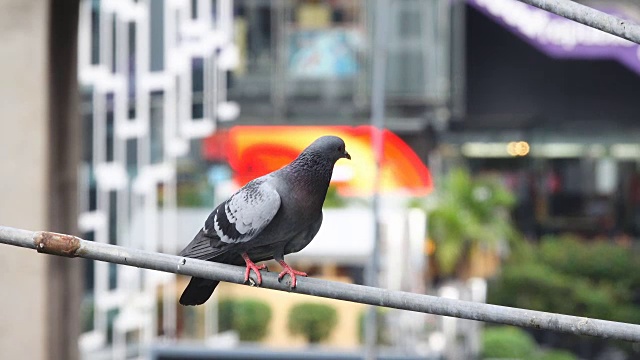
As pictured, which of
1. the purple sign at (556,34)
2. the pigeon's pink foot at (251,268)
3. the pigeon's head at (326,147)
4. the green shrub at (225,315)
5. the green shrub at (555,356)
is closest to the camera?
the pigeon's pink foot at (251,268)

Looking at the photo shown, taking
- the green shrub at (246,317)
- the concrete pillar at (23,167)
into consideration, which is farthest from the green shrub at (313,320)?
the concrete pillar at (23,167)

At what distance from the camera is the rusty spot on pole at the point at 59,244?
185 inches

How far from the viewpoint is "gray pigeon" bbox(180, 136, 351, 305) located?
5375 mm

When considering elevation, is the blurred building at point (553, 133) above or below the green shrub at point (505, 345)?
above

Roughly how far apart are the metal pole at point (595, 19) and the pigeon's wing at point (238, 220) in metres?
1.35

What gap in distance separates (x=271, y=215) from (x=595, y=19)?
1474 mm

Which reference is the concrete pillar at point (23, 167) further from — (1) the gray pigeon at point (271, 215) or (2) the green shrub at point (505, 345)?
(2) the green shrub at point (505, 345)

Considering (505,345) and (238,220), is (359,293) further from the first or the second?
(505,345)

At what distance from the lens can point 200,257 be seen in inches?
221

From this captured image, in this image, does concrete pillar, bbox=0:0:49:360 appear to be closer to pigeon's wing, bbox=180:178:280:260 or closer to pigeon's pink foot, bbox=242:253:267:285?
pigeon's wing, bbox=180:178:280:260

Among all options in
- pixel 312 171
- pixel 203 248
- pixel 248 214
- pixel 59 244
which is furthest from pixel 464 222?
pixel 59 244

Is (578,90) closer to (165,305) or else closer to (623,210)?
(623,210)

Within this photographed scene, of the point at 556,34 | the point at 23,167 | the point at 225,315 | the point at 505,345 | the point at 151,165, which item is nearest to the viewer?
the point at 23,167

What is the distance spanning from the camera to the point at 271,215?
18.0 feet
